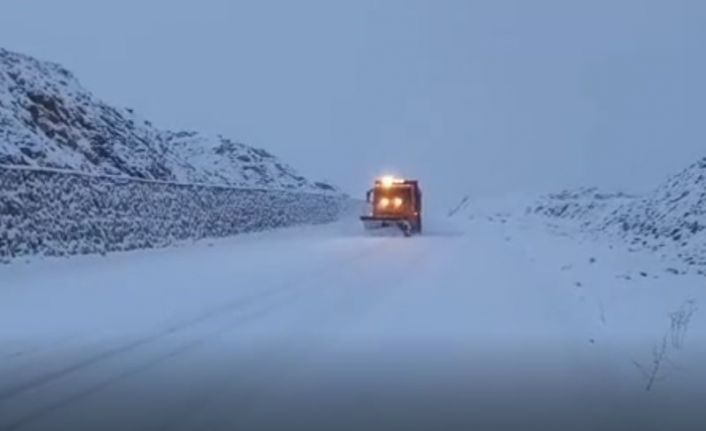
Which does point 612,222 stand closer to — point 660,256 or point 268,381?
point 660,256

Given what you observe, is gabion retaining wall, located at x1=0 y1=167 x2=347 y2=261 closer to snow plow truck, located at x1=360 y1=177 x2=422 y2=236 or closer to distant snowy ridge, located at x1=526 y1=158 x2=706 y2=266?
snow plow truck, located at x1=360 y1=177 x2=422 y2=236

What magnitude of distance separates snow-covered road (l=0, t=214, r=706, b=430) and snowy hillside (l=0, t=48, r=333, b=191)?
14.9m

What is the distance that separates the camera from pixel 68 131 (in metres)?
37.3

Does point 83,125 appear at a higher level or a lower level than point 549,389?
higher

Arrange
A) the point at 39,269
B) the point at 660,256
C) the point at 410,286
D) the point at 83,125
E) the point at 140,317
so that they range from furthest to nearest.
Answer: the point at 83,125 < the point at 660,256 < the point at 39,269 < the point at 410,286 < the point at 140,317

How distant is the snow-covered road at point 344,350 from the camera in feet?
22.2

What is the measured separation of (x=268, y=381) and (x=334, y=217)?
57.4m

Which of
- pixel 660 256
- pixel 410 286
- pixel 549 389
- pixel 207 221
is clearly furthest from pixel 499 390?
pixel 207 221

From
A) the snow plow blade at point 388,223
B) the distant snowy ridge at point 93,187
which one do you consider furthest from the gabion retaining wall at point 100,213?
the snow plow blade at point 388,223

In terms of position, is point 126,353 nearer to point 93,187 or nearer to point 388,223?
point 93,187

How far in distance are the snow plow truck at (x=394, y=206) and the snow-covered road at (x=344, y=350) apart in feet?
78.1

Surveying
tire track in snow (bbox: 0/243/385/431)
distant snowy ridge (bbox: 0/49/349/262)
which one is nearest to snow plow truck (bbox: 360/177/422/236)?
distant snowy ridge (bbox: 0/49/349/262)

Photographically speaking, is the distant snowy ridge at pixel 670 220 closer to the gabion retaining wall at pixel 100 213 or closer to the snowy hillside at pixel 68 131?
the gabion retaining wall at pixel 100 213

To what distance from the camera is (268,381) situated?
25.8 feet
